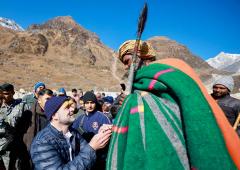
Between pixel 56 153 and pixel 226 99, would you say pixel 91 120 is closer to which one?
pixel 226 99

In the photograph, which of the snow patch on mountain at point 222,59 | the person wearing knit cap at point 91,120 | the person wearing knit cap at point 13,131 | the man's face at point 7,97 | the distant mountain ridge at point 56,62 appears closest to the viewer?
the person wearing knit cap at point 13,131

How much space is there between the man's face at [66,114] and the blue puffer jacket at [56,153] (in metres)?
0.12

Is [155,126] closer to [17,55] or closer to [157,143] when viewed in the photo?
[157,143]

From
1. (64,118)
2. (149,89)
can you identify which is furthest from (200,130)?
(64,118)

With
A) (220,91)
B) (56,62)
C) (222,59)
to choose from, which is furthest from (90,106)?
Answer: (222,59)

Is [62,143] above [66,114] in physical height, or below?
below

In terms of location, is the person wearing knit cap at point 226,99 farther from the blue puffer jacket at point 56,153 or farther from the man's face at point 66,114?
the blue puffer jacket at point 56,153

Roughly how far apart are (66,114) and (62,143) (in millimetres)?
315

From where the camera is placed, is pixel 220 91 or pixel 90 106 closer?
pixel 220 91

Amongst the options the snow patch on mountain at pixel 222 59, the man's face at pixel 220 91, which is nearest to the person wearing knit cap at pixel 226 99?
the man's face at pixel 220 91

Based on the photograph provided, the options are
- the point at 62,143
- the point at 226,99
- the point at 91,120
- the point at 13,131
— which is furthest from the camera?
A: the point at 91,120

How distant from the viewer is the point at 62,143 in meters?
2.52

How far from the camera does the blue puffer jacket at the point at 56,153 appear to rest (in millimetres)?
2254

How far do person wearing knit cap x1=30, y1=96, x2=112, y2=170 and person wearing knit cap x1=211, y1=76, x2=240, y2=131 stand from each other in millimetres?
2537
